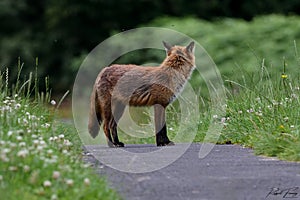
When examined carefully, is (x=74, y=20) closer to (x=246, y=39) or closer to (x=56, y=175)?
(x=246, y=39)

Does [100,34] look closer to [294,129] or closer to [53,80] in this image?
[53,80]

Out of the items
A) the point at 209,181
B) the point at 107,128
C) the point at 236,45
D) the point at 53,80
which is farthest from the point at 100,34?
the point at 209,181

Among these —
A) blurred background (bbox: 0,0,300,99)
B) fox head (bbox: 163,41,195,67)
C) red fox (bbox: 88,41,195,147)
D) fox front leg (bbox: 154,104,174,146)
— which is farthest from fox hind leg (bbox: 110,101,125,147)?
blurred background (bbox: 0,0,300,99)

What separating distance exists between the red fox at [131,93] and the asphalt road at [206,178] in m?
0.88

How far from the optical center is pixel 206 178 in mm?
6266

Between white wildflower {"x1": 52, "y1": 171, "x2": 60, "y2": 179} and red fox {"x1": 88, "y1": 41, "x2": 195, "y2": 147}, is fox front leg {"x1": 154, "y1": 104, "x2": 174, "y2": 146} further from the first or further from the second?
white wildflower {"x1": 52, "y1": 171, "x2": 60, "y2": 179}

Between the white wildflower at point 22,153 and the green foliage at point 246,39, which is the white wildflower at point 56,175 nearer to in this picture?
the white wildflower at point 22,153

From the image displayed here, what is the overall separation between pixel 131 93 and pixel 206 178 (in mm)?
2495

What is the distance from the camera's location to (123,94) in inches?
336

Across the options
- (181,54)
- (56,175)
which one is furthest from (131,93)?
(56,175)

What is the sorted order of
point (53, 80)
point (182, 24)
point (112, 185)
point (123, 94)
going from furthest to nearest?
point (53, 80), point (182, 24), point (123, 94), point (112, 185)

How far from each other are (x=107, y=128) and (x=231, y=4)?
70.3 ft

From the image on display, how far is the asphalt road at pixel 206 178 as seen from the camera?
225 inches

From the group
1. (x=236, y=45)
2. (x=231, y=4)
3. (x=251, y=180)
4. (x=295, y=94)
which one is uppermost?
(x=231, y=4)
